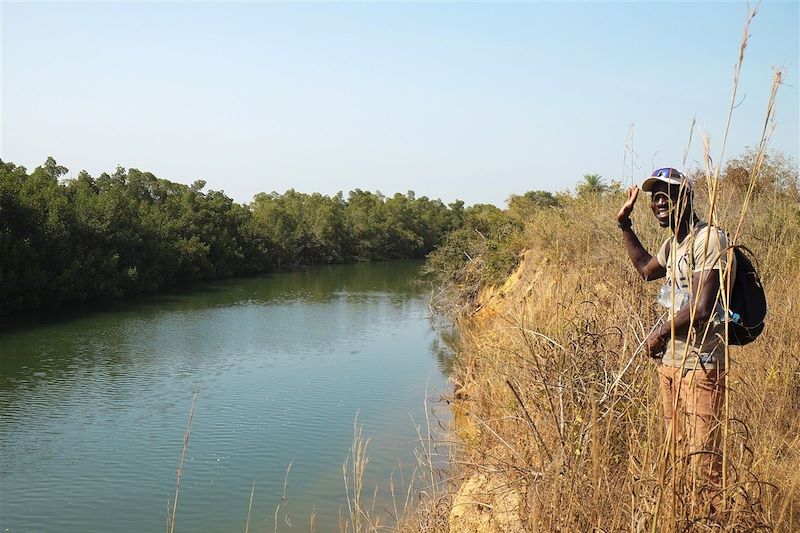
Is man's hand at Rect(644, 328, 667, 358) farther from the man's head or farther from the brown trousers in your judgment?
the man's head

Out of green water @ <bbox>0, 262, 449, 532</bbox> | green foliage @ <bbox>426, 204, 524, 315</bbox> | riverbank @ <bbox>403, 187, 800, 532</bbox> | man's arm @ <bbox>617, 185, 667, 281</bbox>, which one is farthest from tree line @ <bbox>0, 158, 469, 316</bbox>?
man's arm @ <bbox>617, 185, 667, 281</bbox>

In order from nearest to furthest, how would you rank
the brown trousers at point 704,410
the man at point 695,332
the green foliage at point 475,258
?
the brown trousers at point 704,410, the man at point 695,332, the green foliage at point 475,258

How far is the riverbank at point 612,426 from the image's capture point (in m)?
1.86

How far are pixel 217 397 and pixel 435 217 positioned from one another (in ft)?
202

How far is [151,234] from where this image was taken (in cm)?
3616

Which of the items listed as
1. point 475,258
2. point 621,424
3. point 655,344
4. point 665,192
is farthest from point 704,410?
point 475,258

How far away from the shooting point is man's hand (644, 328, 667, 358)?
2414 mm

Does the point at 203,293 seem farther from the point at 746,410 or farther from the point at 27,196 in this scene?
the point at 746,410

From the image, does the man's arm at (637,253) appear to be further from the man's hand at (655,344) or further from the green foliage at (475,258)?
the green foliage at (475,258)

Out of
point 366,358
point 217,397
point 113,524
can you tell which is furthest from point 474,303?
point 113,524

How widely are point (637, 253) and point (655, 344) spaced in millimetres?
738

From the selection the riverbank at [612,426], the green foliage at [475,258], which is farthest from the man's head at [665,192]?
the green foliage at [475,258]

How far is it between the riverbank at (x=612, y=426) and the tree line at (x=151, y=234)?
75.5 ft

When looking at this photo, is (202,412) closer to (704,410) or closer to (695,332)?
(704,410)
